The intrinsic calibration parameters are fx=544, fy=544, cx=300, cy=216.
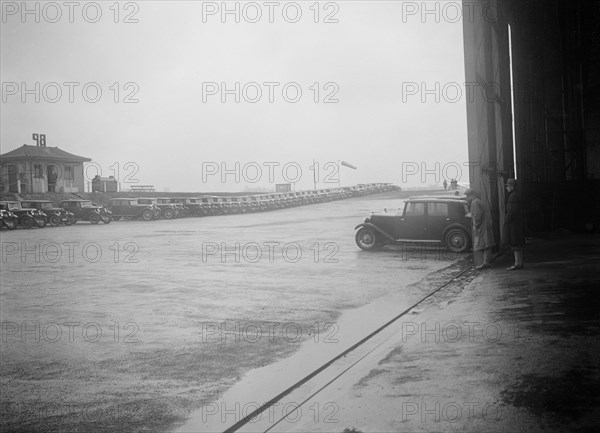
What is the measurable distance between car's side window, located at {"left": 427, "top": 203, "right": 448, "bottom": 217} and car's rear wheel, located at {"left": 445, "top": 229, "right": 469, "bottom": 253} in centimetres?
53

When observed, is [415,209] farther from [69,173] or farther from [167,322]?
[69,173]

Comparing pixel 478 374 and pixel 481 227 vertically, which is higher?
pixel 481 227

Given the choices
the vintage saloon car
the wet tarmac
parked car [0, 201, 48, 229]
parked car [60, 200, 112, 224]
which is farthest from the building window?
the wet tarmac

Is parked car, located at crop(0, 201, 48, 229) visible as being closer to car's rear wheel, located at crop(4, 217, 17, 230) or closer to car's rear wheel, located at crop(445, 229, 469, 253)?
car's rear wheel, located at crop(4, 217, 17, 230)

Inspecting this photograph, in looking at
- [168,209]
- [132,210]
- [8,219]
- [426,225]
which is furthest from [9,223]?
[426,225]

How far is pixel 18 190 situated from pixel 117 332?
1304 inches

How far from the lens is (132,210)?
3356cm

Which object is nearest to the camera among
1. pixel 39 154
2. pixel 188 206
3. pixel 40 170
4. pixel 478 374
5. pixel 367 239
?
pixel 478 374

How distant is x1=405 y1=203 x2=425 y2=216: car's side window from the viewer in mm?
14617

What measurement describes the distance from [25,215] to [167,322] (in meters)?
24.2

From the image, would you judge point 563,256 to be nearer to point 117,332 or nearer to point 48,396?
point 117,332

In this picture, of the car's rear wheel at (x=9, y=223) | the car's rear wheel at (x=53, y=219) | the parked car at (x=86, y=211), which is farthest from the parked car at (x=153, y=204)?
the car's rear wheel at (x=9, y=223)

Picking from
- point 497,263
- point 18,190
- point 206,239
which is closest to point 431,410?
point 497,263

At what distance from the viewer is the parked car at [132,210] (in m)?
33.4
